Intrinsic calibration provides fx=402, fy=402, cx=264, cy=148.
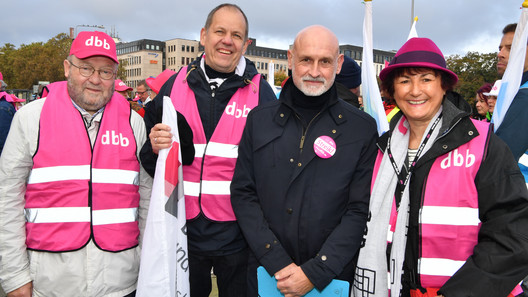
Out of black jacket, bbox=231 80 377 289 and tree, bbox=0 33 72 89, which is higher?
tree, bbox=0 33 72 89

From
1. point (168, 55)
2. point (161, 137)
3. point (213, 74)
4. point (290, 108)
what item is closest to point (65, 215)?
point (161, 137)

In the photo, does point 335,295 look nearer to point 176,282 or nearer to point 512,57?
point 176,282

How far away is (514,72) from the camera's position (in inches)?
121

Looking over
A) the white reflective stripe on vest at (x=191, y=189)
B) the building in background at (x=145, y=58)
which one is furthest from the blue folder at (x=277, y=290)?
the building in background at (x=145, y=58)

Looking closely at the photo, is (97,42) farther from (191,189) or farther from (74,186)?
(191,189)

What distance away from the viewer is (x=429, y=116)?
232 centimetres

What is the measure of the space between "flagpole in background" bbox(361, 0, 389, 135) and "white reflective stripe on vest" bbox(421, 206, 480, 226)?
1.03 meters

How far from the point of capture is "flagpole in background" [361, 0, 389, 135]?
3.03m

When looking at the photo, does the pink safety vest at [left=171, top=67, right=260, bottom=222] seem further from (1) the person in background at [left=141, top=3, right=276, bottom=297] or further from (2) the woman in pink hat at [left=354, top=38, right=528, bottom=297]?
(2) the woman in pink hat at [left=354, top=38, right=528, bottom=297]

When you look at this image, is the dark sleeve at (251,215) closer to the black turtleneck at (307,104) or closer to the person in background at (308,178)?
the person in background at (308,178)

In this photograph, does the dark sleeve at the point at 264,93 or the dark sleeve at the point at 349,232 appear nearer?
the dark sleeve at the point at 349,232

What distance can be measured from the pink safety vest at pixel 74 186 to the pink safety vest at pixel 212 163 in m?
0.47

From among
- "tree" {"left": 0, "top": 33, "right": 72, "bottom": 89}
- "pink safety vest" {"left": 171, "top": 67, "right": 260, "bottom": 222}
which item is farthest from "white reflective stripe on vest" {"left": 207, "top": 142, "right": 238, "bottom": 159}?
"tree" {"left": 0, "top": 33, "right": 72, "bottom": 89}

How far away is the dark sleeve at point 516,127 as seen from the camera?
2.79 m
